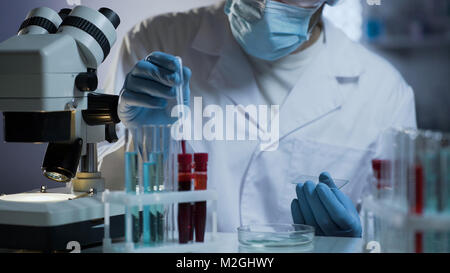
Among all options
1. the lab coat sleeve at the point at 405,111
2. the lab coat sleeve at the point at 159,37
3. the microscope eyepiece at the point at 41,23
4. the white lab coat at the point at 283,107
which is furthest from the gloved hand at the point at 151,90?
the lab coat sleeve at the point at 405,111

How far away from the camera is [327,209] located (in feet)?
3.67

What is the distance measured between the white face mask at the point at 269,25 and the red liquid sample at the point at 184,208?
0.72 meters

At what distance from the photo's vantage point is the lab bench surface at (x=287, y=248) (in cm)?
93

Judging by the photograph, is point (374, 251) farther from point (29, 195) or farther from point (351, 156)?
point (351, 156)

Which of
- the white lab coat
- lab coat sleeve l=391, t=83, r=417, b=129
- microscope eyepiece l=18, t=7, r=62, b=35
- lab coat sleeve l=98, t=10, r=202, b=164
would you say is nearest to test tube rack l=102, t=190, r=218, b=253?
microscope eyepiece l=18, t=7, r=62, b=35

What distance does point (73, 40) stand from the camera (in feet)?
3.39

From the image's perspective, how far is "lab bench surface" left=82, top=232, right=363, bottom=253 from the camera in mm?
928

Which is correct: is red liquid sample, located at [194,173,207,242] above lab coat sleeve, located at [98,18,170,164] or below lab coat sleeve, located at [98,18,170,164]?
below

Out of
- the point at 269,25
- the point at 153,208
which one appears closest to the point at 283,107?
the point at 269,25

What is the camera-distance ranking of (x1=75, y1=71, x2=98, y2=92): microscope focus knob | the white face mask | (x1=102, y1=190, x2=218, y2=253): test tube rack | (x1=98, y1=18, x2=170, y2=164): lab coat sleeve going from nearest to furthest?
(x1=102, y1=190, x2=218, y2=253): test tube rack, (x1=75, y1=71, x2=98, y2=92): microscope focus knob, the white face mask, (x1=98, y1=18, x2=170, y2=164): lab coat sleeve

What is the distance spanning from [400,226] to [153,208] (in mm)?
383

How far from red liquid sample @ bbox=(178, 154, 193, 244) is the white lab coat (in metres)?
A: 0.65

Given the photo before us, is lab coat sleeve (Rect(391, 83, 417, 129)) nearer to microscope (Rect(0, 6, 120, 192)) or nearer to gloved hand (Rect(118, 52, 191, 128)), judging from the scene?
gloved hand (Rect(118, 52, 191, 128))

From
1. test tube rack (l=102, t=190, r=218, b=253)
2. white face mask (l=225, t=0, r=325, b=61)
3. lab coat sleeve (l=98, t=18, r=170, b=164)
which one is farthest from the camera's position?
lab coat sleeve (l=98, t=18, r=170, b=164)
